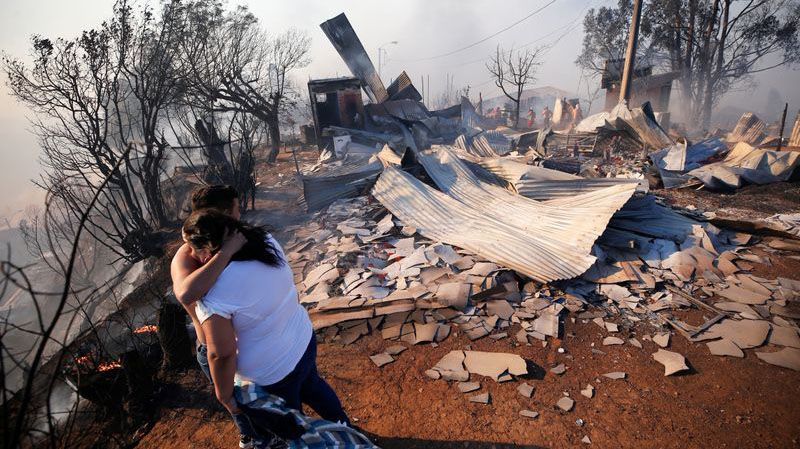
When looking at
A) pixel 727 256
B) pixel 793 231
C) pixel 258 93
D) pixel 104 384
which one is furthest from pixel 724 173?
pixel 258 93

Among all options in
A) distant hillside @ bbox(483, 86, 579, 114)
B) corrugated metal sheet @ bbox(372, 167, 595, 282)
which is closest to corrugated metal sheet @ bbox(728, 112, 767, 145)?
corrugated metal sheet @ bbox(372, 167, 595, 282)

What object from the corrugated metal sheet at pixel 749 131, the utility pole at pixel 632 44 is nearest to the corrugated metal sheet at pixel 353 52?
the utility pole at pixel 632 44

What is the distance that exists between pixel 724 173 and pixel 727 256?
12.4ft

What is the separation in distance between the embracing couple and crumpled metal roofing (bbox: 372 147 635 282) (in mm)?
2980

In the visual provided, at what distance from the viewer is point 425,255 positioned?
486 centimetres

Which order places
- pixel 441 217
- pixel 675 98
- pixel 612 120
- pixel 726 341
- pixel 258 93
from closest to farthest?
pixel 726 341, pixel 441 217, pixel 612 120, pixel 258 93, pixel 675 98

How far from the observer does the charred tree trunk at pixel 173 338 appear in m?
3.39

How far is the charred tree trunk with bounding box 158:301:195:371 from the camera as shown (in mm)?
3387

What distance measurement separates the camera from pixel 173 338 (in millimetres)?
3404

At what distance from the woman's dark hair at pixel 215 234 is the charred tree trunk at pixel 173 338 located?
2277 mm

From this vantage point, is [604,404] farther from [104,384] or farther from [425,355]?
[104,384]

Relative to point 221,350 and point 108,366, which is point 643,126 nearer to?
point 221,350

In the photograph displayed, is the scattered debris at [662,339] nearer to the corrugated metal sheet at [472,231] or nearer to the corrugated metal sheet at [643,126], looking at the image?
the corrugated metal sheet at [472,231]

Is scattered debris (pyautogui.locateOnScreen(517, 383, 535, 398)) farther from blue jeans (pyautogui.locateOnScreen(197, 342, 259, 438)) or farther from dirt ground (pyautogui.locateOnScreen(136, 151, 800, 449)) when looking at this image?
blue jeans (pyautogui.locateOnScreen(197, 342, 259, 438))
